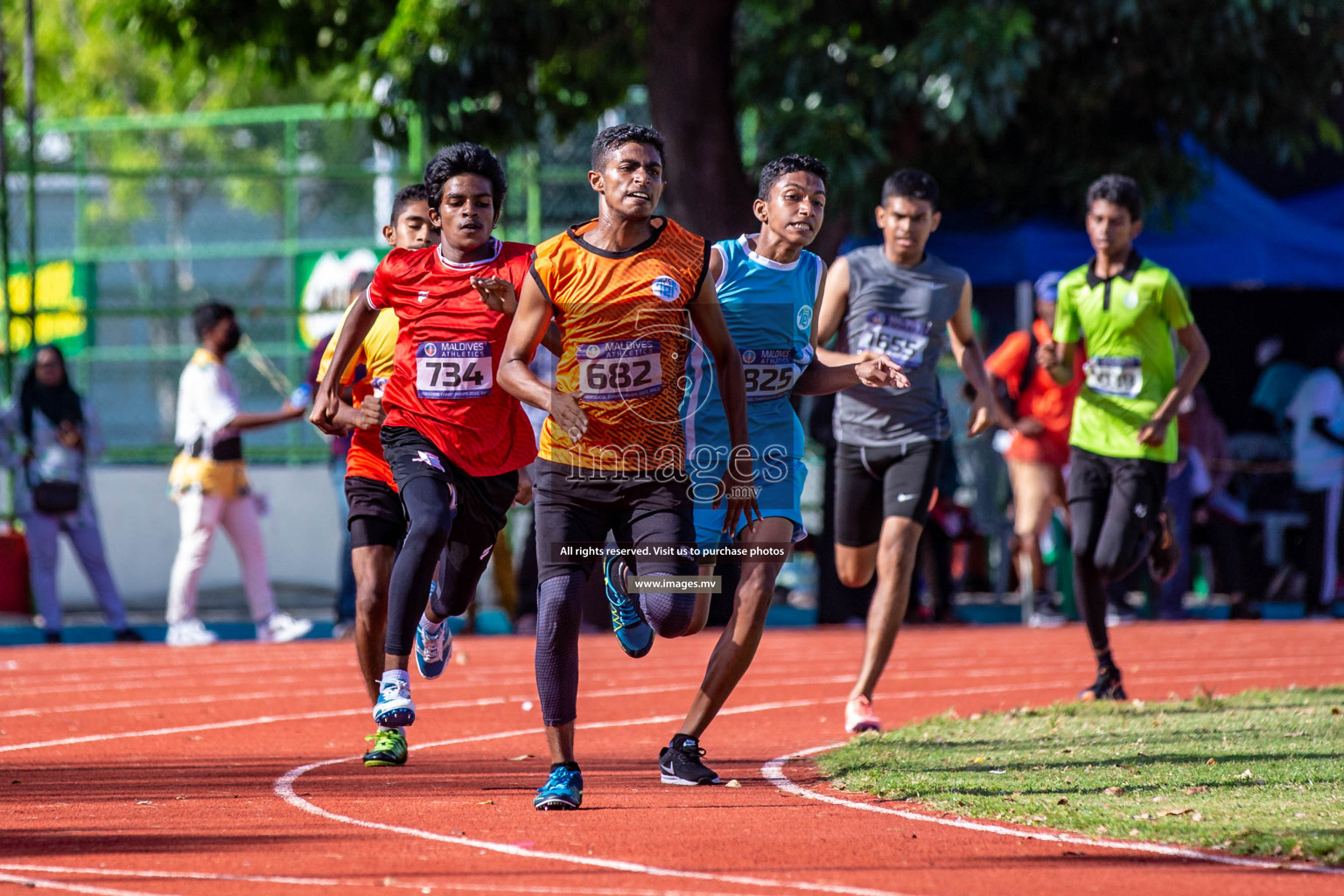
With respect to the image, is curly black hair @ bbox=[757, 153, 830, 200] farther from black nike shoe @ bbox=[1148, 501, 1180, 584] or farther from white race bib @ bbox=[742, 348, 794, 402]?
black nike shoe @ bbox=[1148, 501, 1180, 584]

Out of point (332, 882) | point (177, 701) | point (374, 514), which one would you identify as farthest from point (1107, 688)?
point (332, 882)

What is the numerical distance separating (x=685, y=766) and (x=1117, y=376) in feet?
11.6

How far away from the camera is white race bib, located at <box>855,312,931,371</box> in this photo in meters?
8.33

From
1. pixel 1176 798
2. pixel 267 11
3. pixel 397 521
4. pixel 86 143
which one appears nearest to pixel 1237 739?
pixel 1176 798

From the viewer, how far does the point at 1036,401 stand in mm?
14297

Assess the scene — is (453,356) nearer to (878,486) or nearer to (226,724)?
(878,486)

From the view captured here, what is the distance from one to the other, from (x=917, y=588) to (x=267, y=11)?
7.36 metres

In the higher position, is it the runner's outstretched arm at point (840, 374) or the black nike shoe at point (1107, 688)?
the runner's outstretched arm at point (840, 374)

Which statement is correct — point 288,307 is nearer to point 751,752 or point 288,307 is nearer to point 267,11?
point 267,11

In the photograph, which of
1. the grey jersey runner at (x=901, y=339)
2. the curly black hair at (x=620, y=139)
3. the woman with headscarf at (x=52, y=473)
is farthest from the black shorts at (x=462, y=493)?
the woman with headscarf at (x=52, y=473)

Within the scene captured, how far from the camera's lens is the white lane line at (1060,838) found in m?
5.06

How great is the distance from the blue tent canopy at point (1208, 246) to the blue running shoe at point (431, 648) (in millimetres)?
8649

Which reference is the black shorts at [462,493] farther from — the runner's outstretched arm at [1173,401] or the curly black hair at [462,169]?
the runner's outstretched arm at [1173,401]

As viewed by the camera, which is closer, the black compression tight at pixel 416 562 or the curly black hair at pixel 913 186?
the black compression tight at pixel 416 562
